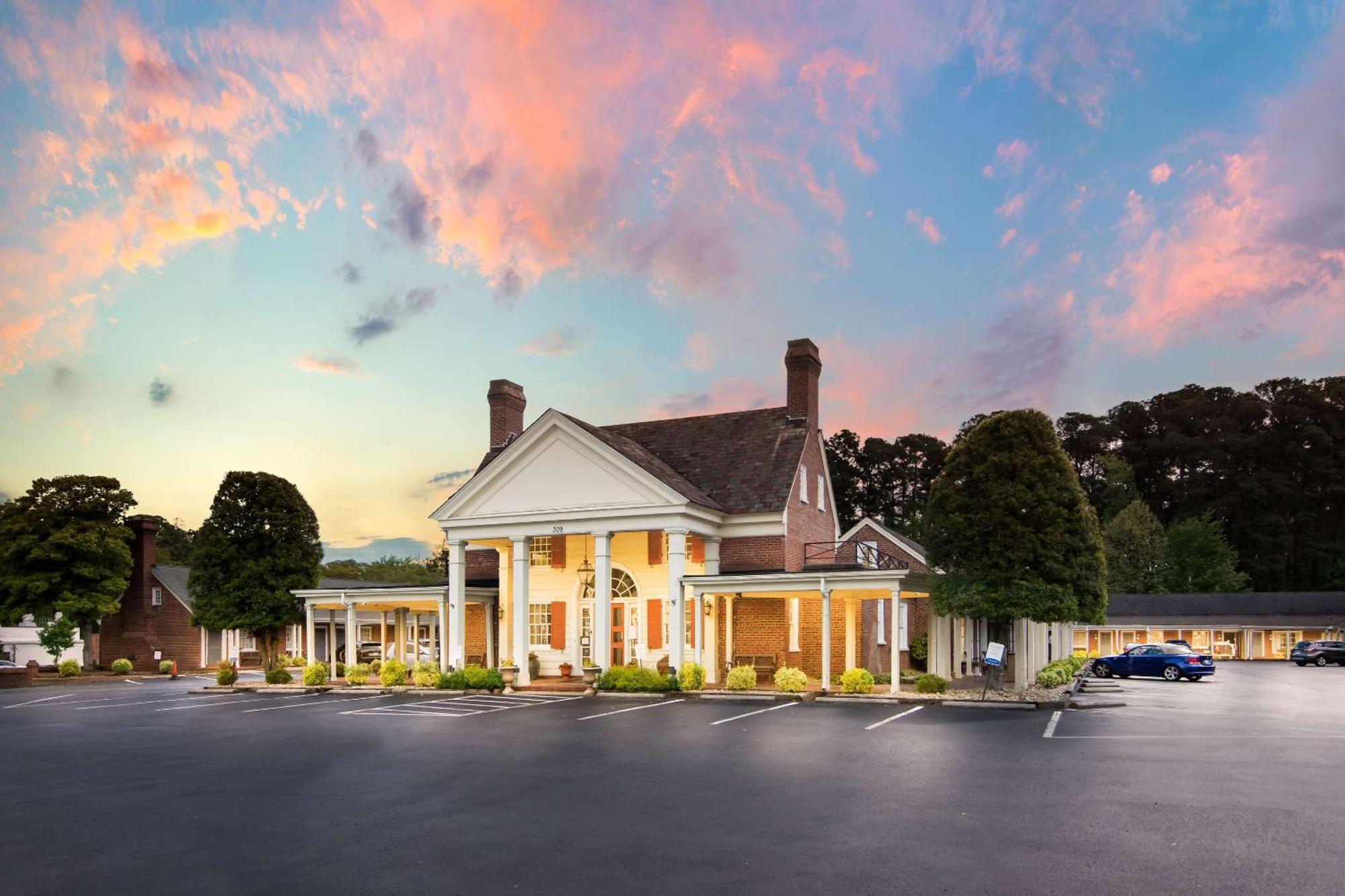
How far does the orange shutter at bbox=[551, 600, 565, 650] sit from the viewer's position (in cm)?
3212

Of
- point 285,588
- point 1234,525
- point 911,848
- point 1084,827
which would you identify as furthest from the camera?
point 1234,525

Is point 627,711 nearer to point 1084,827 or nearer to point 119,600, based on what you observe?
point 1084,827

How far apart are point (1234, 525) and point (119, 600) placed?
9154 centimetres

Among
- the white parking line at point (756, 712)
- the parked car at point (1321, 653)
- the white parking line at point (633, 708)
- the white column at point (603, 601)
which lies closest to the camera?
the white parking line at point (756, 712)

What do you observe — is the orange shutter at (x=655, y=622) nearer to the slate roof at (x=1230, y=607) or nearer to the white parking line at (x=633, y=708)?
the white parking line at (x=633, y=708)

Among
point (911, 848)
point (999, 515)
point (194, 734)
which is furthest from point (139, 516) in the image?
point (911, 848)

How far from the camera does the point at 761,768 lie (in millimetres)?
13312

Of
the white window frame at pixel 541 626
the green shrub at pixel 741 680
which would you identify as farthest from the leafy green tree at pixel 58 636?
the green shrub at pixel 741 680

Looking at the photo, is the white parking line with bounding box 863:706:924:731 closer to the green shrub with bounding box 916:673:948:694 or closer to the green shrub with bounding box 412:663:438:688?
the green shrub with bounding box 916:673:948:694

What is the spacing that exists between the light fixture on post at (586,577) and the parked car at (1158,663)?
19.3 metres

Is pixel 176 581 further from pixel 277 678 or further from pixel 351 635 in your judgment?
pixel 277 678

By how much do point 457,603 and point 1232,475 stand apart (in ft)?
283

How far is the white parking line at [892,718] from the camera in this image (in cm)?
1859

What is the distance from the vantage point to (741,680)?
26.1 m
